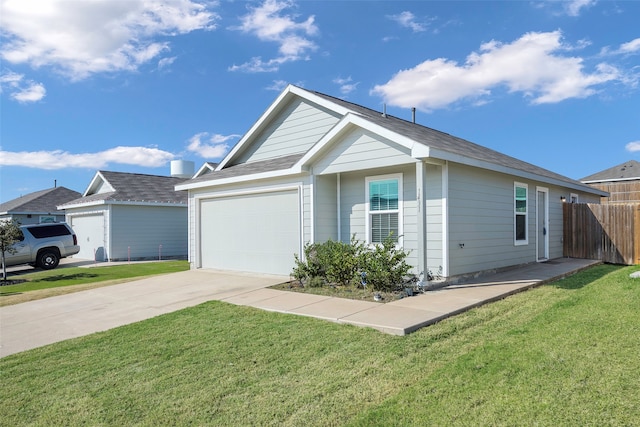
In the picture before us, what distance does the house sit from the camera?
18.7 metres

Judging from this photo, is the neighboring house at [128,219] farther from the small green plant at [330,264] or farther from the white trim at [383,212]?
the white trim at [383,212]

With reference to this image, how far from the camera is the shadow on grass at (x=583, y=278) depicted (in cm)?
839

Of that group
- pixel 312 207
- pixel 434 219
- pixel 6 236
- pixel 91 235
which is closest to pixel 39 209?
pixel 91 235

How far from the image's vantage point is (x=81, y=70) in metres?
13.1

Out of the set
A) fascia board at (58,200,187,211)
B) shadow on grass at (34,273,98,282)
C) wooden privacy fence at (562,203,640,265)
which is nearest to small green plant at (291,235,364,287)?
shadow on grass at (34,273,98,282)

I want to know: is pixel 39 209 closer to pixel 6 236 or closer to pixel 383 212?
pixel 6 236

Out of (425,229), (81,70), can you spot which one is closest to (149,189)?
(81,70)

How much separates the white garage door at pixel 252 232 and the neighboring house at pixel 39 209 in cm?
2232

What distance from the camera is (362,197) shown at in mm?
9805

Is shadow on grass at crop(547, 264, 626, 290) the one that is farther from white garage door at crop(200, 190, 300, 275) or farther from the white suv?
the white suv

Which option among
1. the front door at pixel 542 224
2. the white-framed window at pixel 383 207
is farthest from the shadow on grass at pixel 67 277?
the front door at pixel 542 224

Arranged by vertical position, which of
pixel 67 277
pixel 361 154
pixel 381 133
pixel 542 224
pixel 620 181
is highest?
pixel 620 181

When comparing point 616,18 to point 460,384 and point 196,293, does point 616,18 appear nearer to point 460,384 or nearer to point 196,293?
point 460,384

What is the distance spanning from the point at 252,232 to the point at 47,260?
35.3 feet
